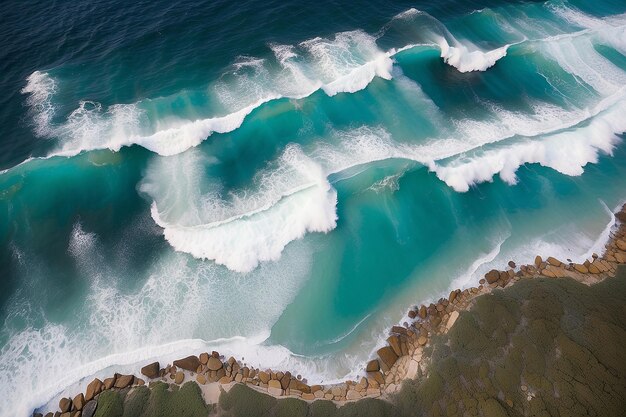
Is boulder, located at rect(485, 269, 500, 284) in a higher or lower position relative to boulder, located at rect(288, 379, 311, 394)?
higher

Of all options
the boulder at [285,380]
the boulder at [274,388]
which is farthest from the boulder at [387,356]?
the boulder at [274,388]

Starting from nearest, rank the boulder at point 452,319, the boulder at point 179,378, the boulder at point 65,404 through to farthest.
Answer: the boulder at point 65,404 → the boulder at point 179,378 → the boulder at point 452,319

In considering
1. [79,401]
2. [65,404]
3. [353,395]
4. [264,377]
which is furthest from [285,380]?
[65,404]

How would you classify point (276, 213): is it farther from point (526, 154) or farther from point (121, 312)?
point (526, 154)

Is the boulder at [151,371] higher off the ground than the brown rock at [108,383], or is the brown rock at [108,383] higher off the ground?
the boulder at [151,371]

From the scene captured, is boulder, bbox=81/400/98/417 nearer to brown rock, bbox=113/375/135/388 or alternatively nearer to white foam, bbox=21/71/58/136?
brown rock, bbox=113/375/135/388

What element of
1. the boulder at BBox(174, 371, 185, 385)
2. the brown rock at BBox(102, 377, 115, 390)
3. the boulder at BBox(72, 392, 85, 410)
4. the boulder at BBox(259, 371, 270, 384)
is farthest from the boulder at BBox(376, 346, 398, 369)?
the boulder at BBox(72, 392, 85, 410)

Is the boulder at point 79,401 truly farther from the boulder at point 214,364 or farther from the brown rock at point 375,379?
the brown rock at point 375,379
